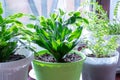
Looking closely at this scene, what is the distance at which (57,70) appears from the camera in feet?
2.47

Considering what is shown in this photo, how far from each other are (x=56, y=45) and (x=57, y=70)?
0.08 m

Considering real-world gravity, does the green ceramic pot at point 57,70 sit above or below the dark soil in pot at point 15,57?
below

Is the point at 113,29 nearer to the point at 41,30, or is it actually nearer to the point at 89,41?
the point at 89,41

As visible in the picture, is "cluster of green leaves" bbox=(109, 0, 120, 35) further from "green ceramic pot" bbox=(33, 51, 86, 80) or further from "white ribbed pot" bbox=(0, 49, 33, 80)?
"white ribbed pot" bbox=(0, 49, 33, 80)

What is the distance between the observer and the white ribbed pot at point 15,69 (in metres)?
0.68

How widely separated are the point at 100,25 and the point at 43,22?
0.23 metres

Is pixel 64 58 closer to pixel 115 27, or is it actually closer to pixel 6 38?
pixel 6 38

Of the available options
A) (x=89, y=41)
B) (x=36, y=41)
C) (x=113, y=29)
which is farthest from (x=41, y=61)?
(x=113, y=29)

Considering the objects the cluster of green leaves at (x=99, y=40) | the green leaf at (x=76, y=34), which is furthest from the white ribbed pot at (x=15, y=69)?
the cluster of green leaves at (x=99, y=40)

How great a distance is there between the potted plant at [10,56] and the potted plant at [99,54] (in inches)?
9.6

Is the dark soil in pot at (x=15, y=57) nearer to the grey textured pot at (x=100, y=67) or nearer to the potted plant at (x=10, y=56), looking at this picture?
the potted plant at (x=10, y=56)

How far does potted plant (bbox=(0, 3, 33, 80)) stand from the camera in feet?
2.26

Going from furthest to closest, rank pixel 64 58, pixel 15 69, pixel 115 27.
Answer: pixel 115 27
pixel 64 58
pixel 15 69

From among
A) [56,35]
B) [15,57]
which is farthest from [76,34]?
[15,57]
